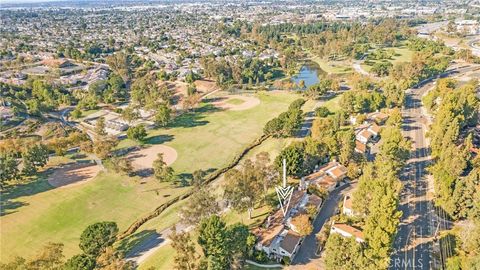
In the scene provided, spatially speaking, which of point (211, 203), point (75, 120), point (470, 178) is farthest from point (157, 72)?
point (470, 178)

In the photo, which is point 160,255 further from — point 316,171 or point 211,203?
point 316,171

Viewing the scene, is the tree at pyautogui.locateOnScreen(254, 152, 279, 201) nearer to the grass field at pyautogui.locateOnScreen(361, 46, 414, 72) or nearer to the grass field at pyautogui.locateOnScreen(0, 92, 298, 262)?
the grass field at pyautogui.locateOnScreen(0, 92, 298, 262)

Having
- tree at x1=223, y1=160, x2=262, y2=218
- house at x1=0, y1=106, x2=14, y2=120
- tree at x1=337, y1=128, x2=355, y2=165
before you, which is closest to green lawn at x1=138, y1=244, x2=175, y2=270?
tree at x1=223, y1=160, x2=262, y2=218

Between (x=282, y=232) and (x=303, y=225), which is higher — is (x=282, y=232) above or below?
below

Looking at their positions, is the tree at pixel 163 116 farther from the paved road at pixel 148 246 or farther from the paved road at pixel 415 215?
the paved road at pixel 415 215

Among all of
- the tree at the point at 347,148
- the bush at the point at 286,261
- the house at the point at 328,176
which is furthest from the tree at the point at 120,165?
the tree at the point at 347,148

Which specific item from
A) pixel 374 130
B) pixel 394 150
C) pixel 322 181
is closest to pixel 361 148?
pixel 374 130

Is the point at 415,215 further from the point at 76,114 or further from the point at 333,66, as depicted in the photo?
the point at 333,66

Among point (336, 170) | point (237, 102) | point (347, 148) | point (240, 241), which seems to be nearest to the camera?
point (240, 241)
